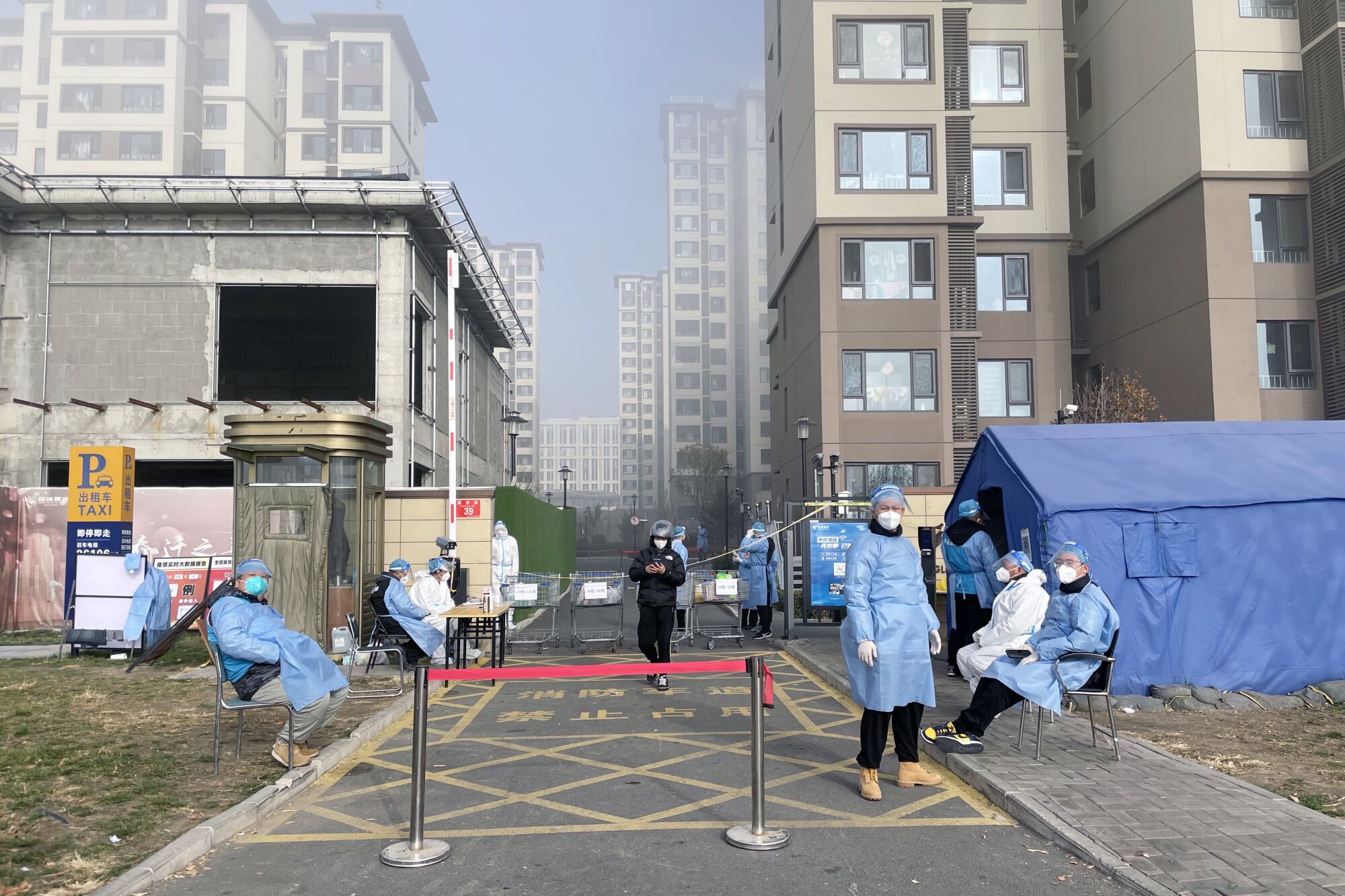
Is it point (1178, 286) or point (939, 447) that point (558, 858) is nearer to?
point (939, 447)

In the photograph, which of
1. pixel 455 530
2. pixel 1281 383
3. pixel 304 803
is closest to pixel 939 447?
pixel 1281 383

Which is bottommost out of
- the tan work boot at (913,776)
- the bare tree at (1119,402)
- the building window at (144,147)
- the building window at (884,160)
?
the tan work boot at (913,776)

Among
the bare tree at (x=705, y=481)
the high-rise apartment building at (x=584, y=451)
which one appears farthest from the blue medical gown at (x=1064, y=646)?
the high-rise apartment building at (x=584, y=451)

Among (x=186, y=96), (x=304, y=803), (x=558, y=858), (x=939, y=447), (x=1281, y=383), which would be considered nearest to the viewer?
(x=558, y=858)

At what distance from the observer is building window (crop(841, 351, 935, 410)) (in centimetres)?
3130

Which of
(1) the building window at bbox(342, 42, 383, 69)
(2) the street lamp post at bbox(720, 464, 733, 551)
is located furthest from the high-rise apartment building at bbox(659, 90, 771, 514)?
(1) the building window at bbox(342, 42, 383, 69)

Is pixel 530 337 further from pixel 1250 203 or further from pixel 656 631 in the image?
pixel 656 631

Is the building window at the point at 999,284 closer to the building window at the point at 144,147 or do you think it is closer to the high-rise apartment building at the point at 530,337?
the building window at the point at 144,147

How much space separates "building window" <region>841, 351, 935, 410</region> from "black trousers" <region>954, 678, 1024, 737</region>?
2427 cm

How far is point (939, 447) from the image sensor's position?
1225 inches

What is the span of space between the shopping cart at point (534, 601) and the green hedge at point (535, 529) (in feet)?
2.73

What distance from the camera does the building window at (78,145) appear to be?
62406 millimetres

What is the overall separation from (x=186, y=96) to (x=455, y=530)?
61.1 meters

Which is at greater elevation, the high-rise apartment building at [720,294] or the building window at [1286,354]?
the high-rise apartment building at [720,294]
